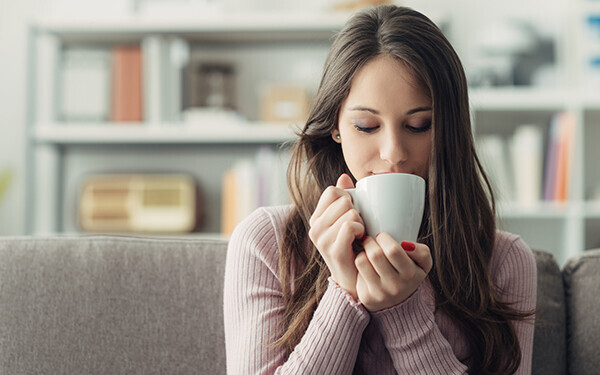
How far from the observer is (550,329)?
106 centimetres

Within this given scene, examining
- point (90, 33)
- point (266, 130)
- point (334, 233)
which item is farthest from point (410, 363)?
point (90, 33)

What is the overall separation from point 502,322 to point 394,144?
1.10ft

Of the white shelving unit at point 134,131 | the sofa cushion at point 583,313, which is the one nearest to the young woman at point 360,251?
the sofa cushion at point 583,313

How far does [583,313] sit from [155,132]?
186 cm

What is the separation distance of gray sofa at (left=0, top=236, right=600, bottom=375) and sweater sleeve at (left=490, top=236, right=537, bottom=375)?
0.10 m

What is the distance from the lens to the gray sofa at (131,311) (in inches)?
38.9

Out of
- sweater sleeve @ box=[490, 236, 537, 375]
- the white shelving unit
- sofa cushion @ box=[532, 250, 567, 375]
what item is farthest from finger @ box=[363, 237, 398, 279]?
the white shelving unit

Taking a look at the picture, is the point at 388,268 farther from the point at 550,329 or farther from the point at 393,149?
the point at 550,329

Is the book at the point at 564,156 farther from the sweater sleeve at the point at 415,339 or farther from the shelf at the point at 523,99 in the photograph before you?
the sweater sleeve at the point at 415,339

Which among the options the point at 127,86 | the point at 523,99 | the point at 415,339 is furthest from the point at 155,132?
the point at 415,339

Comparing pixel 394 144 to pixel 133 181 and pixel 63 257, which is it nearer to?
pixel 63 257

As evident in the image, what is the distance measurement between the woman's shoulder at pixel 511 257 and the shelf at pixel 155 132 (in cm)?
154

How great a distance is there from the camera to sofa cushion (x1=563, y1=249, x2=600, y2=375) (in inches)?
41.2

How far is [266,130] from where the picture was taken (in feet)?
8.25
